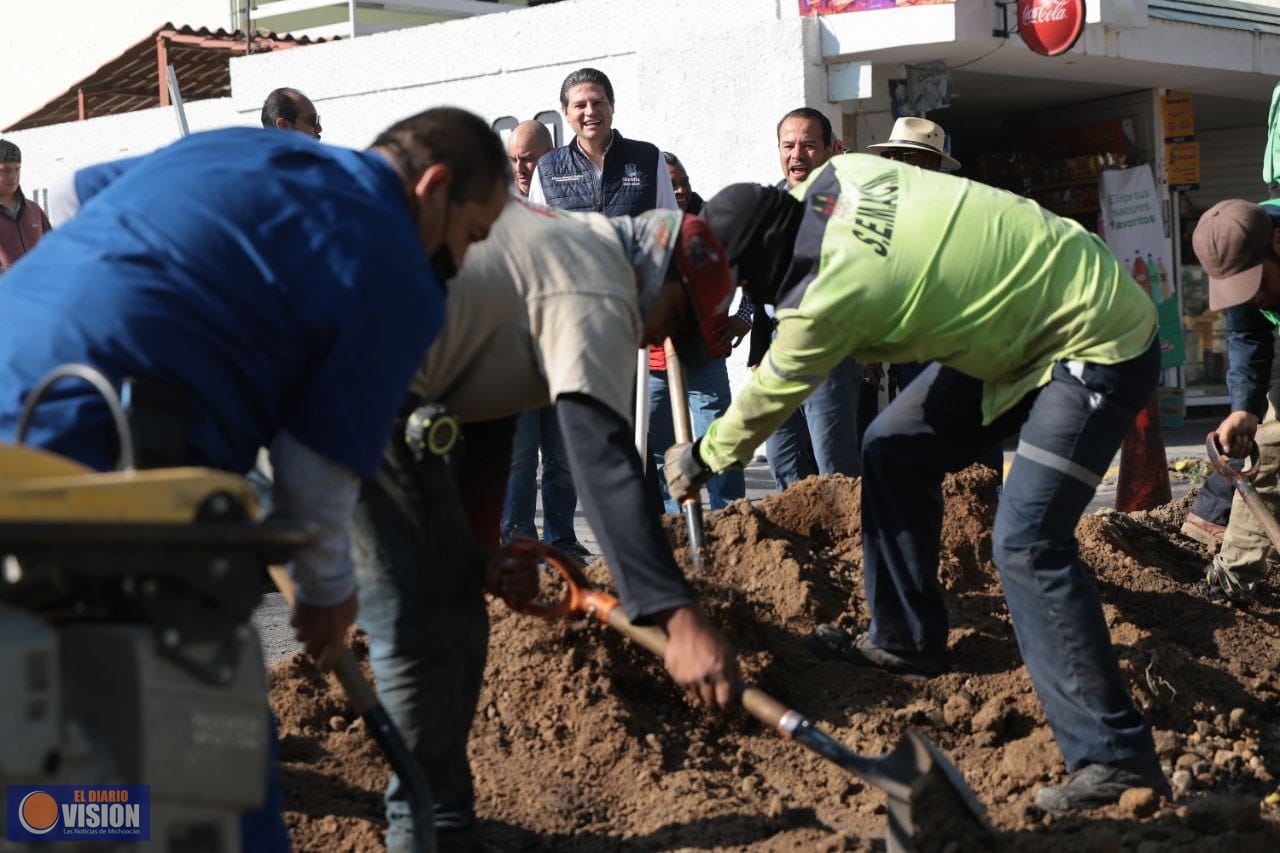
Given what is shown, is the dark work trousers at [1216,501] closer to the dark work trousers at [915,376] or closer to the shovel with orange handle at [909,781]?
the dark work trousers at [915,376]

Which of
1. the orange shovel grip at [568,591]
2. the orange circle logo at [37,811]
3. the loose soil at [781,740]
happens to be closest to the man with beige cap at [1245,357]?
the loose soil at [781,740]

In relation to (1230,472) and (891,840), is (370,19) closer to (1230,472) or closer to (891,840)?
(1230,472)

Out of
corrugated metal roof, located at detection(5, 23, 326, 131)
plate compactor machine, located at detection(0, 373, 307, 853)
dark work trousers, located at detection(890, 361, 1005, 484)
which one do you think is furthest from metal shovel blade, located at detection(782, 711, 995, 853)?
corrugated metal roof, located at detection(5, 23, 326, 131)

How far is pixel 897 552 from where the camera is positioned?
4.97 m

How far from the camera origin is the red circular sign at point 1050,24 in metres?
11.7

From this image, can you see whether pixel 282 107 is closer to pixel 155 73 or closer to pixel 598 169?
pixel 598 169

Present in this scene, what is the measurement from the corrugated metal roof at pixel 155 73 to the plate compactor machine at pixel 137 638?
53.0 feet

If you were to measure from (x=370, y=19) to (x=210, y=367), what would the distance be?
18496 mm

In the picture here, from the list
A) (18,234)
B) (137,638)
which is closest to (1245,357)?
(137,638)

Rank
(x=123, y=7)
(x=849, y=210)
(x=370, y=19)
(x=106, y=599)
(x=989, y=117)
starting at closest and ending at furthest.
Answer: (x=106, y=599), (x=849, y=210), (x=989, y=117), (x=370, y=19), (x=123, y=7)

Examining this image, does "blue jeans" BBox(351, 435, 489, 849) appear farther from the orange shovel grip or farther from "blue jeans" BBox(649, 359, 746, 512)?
"blue jeans" BBox(649, 359, 746, 512)

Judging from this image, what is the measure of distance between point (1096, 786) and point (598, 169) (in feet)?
14.4

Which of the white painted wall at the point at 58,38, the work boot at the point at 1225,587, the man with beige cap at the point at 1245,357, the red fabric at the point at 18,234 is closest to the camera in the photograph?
the man with beige cap at the point at 1245,357

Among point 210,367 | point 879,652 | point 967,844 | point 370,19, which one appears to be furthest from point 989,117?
point 210,367
